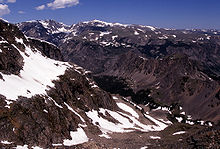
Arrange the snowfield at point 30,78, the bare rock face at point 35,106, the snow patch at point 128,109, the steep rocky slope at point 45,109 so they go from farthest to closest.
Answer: the snow patch at point 128,109 → the snowfield at point 30,78 → the steep rocky slope at point 45,109 → the bare rock face at point 35,106

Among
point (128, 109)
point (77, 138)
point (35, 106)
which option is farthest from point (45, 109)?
point (128, 109)

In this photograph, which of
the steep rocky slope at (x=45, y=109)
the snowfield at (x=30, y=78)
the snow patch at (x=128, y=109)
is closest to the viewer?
the steep rocky slope at (x=45, y=109)

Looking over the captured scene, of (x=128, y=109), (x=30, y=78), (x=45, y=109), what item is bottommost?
(x=128, y=109)

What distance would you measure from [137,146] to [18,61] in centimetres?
5823

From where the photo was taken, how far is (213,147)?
53375 millimetres

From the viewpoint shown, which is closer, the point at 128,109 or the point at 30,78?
the point at 30,78

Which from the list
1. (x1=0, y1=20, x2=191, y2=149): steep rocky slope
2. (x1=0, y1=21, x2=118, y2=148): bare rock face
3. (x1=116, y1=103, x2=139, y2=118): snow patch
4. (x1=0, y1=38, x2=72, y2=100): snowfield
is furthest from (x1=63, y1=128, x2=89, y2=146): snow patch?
(x1=116, y1=103, x2=139, y2=118): snow patch

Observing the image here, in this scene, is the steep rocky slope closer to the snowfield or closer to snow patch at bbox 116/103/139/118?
the snowfield

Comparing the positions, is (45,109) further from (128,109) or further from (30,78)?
(128,109)

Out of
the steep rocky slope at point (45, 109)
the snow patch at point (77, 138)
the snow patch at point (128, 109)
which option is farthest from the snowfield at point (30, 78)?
the snow patch at point (128, 109)

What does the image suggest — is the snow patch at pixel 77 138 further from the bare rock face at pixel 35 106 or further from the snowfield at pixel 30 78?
the snowfield at pixel 30 78

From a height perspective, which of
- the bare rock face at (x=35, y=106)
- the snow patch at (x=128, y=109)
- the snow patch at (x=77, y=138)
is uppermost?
the bare rock face at (x=35, y=106)

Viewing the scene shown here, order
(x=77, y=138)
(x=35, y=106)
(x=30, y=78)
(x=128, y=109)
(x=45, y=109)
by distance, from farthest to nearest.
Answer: (x=128, y=109) → (x=30, y=78) → (x=77, y=138) → (x=45, y=109) → (x=35, y=106)

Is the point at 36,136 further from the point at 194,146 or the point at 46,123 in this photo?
the point at 194,146
